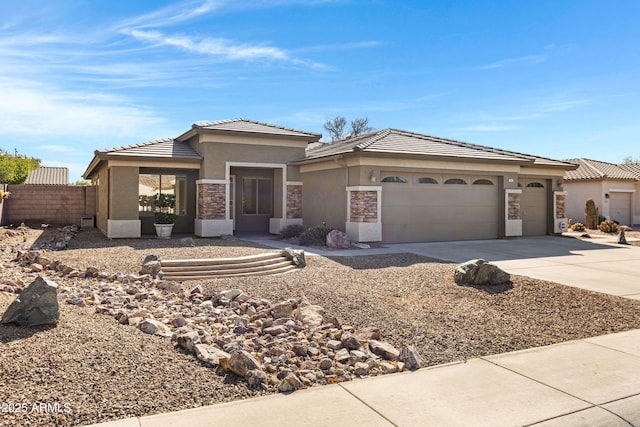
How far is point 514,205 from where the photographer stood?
18281mm

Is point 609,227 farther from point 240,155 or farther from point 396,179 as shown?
point 240,155

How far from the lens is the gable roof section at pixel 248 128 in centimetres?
1723

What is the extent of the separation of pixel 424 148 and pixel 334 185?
3558mm

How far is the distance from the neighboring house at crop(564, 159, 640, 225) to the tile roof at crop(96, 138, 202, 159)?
23.4 m

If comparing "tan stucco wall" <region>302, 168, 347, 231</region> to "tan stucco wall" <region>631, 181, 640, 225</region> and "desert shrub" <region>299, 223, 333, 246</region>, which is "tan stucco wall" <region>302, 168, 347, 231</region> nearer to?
"desert shrub" <region>299, 223, 333, 246</region>

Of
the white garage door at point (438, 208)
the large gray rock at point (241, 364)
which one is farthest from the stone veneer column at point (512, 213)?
the large gray rock at point (241, 364)

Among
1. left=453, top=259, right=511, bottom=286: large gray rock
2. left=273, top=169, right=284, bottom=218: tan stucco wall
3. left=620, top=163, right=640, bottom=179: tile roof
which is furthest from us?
left=620, top=163, right=640, bottom=179: tile roof

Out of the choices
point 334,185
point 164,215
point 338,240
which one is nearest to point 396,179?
point 334,185

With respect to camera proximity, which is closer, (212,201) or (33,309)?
(33,309)

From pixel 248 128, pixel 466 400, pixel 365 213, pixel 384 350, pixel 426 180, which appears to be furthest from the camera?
pixel 248 128

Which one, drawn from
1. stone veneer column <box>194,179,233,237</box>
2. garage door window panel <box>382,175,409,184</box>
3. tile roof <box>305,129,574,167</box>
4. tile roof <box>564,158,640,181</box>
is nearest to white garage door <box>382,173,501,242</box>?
garage door window panel <box>382,175,409,184</box>

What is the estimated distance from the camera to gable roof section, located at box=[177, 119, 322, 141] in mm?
17234

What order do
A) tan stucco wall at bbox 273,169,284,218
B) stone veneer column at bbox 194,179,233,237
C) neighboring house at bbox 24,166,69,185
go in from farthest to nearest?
neighboring house at bbox 24,166,69,185 < tan stucco wall at bbox 273,169,284,218 < stone veneer column at bbox 194,179,233,237

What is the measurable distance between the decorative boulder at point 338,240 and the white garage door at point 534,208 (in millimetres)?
9323
